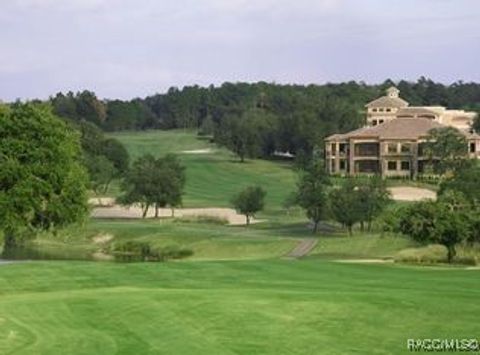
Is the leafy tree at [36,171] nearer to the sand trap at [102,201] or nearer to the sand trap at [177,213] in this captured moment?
the sand trap at [177,213]

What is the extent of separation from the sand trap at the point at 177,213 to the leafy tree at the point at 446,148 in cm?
3420

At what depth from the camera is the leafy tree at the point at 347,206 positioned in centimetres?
8431

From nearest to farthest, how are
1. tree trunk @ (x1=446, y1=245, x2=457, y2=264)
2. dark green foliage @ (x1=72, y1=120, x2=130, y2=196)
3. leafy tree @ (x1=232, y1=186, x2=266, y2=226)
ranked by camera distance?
tree trunk @ (x1=446, y1=245, x2=457, y2=264) < leafy tree @ (x1=232, y1=186, x2=266, y2=226) < dark green foliage @ (x1=72, y1=120, x2=130, y2=196)

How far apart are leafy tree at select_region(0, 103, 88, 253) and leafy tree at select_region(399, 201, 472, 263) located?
25.1 meters

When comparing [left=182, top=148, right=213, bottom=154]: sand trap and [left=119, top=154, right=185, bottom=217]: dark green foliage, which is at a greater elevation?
[left=182, top=148, right=213, bottom=154]: sand trap

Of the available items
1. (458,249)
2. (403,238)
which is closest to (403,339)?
(458,249)

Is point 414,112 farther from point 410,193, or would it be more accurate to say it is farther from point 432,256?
point 432,256

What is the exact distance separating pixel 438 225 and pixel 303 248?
56.5 ft

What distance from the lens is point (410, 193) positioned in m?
120

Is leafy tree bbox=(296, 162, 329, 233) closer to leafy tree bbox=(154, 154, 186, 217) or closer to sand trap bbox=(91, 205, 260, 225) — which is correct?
sand trap bbox=(91, 205, 260, 225)

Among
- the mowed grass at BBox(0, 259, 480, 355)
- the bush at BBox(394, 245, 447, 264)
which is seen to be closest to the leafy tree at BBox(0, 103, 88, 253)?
the mowed grass at BBox(0, 259, 480, 355)

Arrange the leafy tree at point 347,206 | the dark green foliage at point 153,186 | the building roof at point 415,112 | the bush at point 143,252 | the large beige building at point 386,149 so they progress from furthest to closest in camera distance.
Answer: the building roof at point 415,112, the large beige building at point 386,149, the dark green foliage at point 153,186, the leafy tree at point 347,206, the bush at point 143,252

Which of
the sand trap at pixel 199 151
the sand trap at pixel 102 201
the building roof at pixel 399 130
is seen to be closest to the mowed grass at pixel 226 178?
the sand trap at pixel 199 151

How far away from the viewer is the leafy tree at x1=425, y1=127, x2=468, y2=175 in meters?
128
